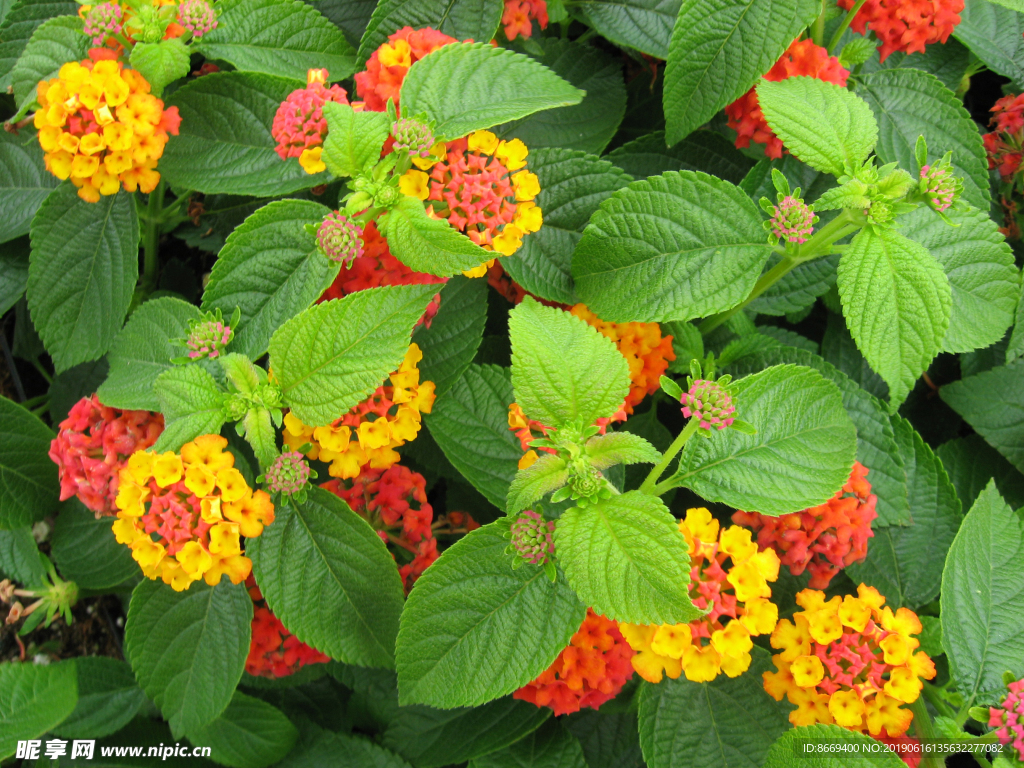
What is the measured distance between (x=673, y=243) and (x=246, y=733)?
4.50 ft

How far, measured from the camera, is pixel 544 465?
43.3 inches

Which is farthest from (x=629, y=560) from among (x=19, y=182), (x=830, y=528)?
(x=19, y=182)

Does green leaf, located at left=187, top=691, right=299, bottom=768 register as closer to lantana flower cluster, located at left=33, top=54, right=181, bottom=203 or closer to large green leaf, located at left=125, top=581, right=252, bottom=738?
large green leaf, located at left=125, top=581, right=252, bottom=738

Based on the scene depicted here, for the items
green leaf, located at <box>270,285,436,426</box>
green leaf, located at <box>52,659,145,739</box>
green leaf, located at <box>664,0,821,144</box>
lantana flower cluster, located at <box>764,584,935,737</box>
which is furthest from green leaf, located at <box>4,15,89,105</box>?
lantana flower cluster, located at <box>764,584,935,737</box>

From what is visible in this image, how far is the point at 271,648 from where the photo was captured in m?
1.49

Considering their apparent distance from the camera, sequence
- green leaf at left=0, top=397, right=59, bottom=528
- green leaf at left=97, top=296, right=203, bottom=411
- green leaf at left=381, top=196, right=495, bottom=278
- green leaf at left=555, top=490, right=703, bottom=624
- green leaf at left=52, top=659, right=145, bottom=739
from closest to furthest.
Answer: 1. green leaf at left=555, top=490, right=703, bottom=624
2. green leaf at left=381, top=196, right=495, bottom=278
3. green leaf at left=97, top=296, right=203, bottom=411
4. green leaf at left=0, top=397, right=59, bottom=528
5. green leaf at left=52, top=659, right=145, bottom=739

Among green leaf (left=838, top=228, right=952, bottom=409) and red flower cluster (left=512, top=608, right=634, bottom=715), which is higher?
green leaf (left=838, top=228, right=952, bottom=409)

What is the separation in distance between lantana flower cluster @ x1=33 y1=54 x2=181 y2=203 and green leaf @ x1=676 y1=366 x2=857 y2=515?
44.6 inches

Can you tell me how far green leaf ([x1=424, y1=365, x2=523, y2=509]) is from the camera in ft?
4.42

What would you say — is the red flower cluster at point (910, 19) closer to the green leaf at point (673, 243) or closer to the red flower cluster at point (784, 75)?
the red flower cluster at point (784, 75)

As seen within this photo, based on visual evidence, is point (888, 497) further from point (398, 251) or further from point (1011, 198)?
point (398, 251)

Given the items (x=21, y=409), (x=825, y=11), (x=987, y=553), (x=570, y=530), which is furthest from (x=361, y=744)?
(x=825, y=11)

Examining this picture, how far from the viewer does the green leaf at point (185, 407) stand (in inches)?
46.0

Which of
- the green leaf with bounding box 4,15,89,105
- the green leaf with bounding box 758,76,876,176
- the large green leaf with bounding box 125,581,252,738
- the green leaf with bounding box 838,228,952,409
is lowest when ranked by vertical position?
the large green leaf with bounding box 125,581,252,738
